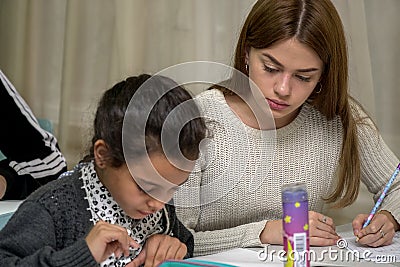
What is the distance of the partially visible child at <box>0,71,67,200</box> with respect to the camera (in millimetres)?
1827

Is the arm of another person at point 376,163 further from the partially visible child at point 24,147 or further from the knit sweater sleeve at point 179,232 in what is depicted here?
the partially visible child at point 24,147

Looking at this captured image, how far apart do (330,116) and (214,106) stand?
0.27 m

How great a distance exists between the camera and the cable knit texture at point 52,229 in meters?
1.03

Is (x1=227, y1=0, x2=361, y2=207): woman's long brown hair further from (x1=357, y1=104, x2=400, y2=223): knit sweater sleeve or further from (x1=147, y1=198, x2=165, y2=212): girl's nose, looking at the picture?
(x1=147, y1=198, x2=165, y2=212): girl's nose

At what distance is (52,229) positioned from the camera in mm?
1104

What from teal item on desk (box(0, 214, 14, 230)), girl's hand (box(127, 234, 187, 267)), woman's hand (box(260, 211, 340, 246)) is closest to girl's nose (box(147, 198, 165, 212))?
girl's hand (box(127, 234, 187, 267))

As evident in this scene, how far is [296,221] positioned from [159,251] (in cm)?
33

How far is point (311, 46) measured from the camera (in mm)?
1438

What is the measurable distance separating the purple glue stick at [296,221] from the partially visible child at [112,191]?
225 millimetres

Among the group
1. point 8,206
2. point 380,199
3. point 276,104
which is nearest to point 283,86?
point 276,104

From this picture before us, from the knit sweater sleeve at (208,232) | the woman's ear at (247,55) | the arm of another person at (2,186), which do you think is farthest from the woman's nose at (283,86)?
the arm of another person at (2,186)

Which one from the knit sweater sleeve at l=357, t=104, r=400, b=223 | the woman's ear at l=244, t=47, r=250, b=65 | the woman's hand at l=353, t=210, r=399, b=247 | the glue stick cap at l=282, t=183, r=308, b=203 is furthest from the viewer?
the knit sweater sleeve at l=357, t=104, r=400, b=223

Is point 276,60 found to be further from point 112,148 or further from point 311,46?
point 112,148

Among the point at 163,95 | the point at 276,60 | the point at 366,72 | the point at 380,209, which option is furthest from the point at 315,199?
the point at 163,95
